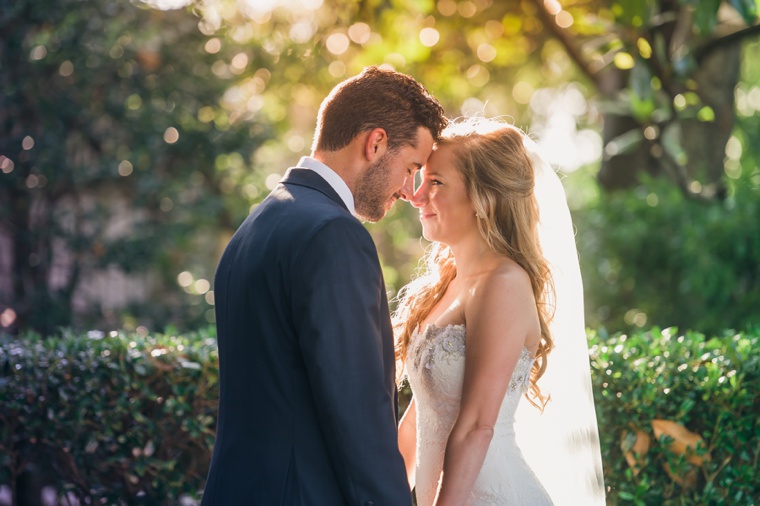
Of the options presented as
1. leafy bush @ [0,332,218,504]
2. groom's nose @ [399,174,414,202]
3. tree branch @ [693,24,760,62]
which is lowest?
leafy bush @ [0,332,218,504]

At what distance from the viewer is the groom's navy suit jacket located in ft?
7.41

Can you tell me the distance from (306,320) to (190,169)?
25.4 feet

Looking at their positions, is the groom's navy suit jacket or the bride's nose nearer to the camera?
the groom's navy suit jacket

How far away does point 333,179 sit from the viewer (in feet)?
8.63

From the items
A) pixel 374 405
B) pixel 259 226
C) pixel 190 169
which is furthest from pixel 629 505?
pixel 190 169

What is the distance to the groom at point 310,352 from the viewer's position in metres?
2.26

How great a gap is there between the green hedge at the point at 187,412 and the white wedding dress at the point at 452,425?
97 cm

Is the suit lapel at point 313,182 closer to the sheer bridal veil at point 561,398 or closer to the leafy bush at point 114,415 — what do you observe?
the sheer bridal veil at point 561,398

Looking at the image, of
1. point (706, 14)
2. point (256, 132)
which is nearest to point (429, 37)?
point (256, 132)

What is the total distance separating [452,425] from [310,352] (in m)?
1.02

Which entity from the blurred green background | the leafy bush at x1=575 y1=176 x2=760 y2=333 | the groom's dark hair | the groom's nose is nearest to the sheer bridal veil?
the groom's nose

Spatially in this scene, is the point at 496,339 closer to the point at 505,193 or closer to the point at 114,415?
the point at 505,193

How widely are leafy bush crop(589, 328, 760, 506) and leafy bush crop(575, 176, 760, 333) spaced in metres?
2.73

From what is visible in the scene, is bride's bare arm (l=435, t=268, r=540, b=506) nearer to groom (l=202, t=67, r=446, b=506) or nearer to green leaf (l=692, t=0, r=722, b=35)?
groom (l=202, t=67, r=446, b=506)
